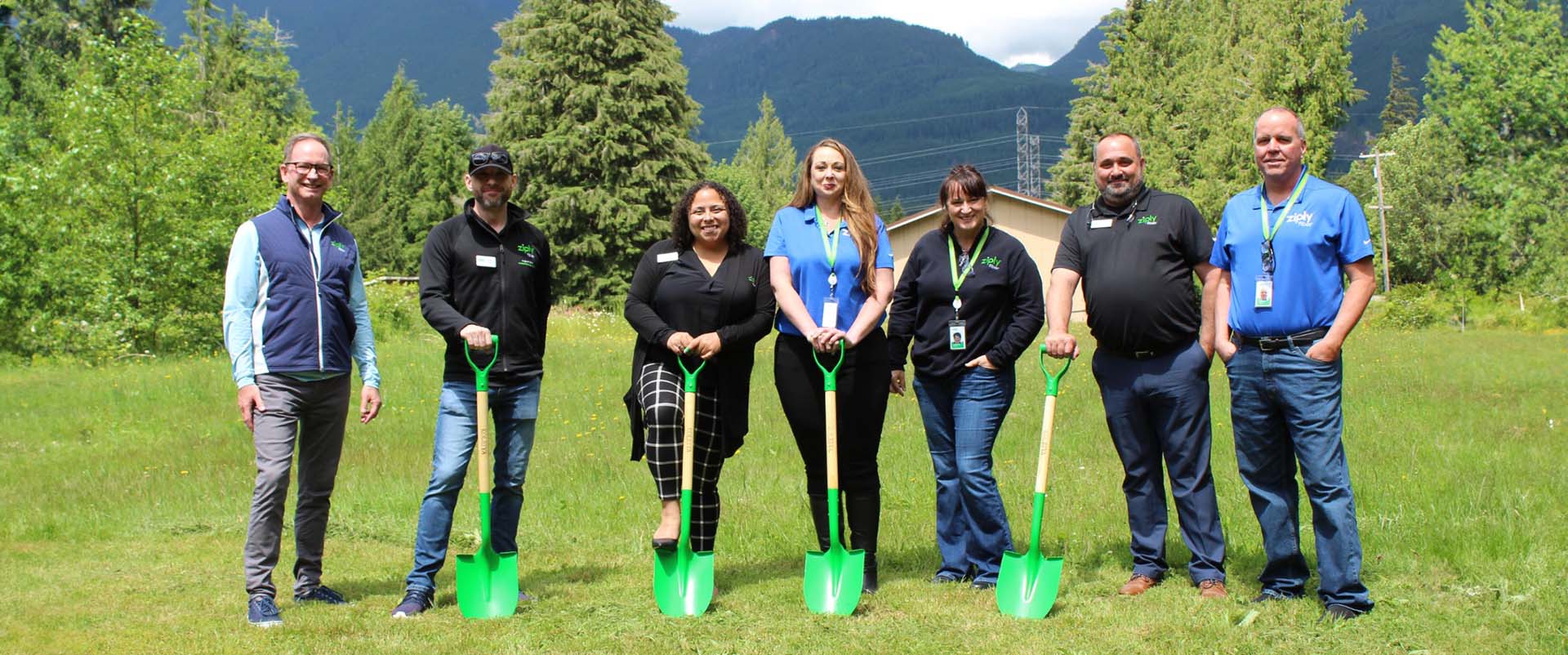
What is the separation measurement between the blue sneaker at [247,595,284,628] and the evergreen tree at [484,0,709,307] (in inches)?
1180

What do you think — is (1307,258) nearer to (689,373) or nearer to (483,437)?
(689,373)

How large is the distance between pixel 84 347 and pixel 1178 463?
2291cm

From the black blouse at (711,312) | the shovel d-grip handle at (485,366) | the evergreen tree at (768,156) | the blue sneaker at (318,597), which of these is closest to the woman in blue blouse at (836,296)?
the black blouse at (711,312)

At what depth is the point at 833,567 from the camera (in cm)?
561

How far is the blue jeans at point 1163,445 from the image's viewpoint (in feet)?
18.4

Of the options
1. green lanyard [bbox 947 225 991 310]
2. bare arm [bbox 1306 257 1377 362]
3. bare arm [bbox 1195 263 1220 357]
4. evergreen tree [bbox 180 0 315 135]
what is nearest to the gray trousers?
green lanyard [bbox 947 225 991 310]

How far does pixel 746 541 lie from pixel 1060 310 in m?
2.75

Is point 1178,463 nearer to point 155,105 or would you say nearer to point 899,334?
point 899,334

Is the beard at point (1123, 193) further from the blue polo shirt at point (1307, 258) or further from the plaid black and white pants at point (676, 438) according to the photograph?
the plaid black and white pants at point (676, 438)

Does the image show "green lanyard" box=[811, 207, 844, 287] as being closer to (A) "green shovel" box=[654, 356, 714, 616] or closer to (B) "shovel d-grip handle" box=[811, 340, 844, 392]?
(B) "shovel d-grip handle" box=[811, 340, 844, 392]

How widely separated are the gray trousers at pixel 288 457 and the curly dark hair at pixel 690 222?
176 cm

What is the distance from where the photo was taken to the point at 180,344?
960 inches

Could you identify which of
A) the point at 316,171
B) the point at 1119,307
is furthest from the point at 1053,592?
the point at 316,171

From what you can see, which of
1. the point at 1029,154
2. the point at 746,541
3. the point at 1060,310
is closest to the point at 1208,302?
the point at 1060,310
